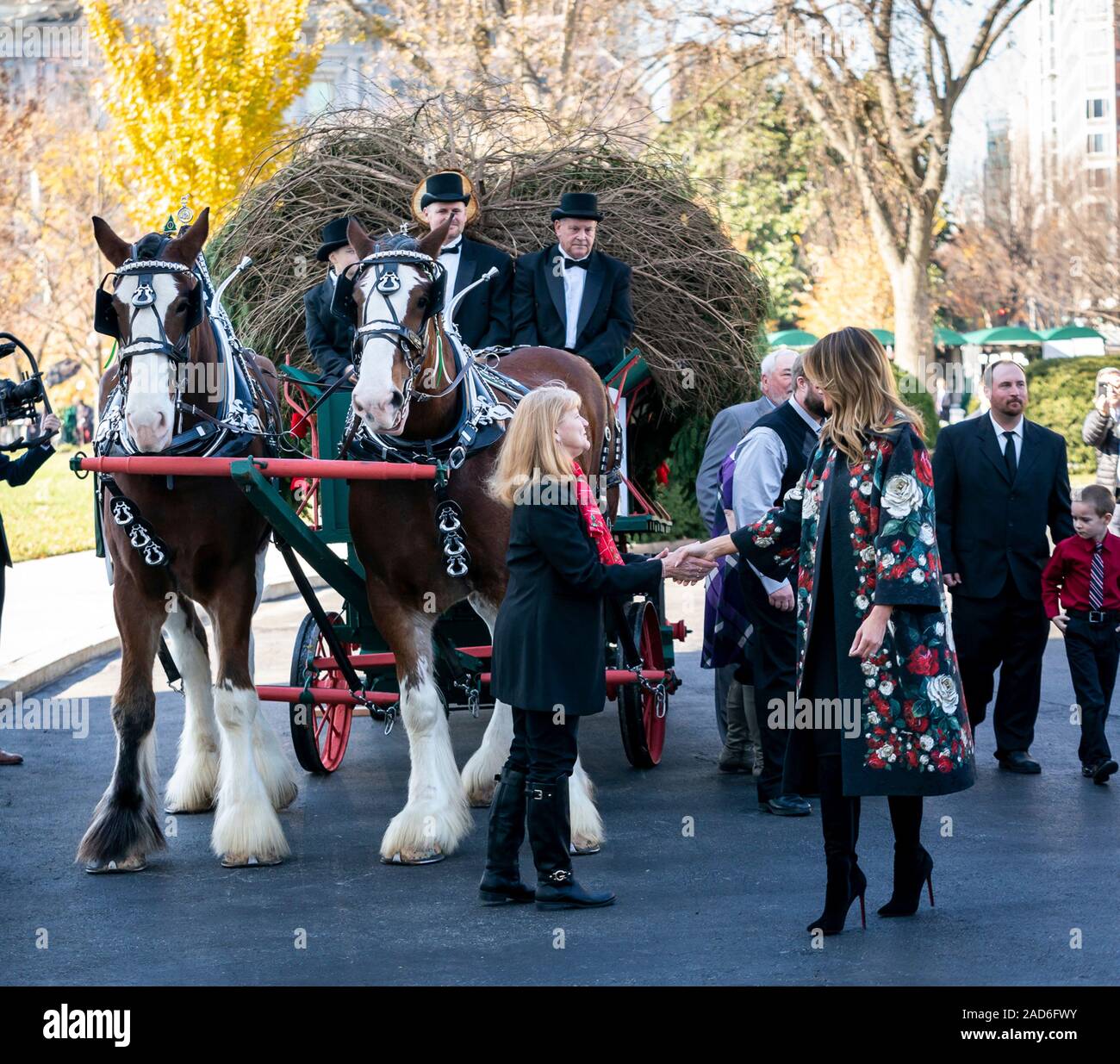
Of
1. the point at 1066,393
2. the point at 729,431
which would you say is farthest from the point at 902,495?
the point at 1066,393

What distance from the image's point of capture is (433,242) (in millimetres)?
6297

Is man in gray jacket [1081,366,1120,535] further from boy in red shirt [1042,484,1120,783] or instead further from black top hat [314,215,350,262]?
black top hat [314,215,350,262]

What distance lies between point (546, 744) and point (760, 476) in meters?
2.01

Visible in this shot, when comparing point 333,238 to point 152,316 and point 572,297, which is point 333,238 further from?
point 152,316

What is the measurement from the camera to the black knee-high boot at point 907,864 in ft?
17.7

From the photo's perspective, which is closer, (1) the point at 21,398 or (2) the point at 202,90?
(1) the point at 21,398

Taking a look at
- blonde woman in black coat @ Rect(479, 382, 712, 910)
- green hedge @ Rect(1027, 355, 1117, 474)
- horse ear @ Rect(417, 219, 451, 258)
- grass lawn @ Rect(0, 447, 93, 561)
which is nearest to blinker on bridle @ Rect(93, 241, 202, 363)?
horse ear @ Rect(417, 219, 451, 258)

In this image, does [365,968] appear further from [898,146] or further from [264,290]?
[898,146]

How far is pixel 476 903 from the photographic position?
5.80 metres

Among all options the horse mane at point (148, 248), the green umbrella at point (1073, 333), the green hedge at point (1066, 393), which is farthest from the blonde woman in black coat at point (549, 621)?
the green umbrella at point (1073, 333)

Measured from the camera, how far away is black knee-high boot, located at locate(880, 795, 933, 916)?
5.39 meters

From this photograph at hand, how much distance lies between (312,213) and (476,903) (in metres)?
4.56

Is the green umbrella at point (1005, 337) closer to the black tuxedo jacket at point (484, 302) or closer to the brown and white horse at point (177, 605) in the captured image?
the black tuxedo jacket at point (484, 302)
